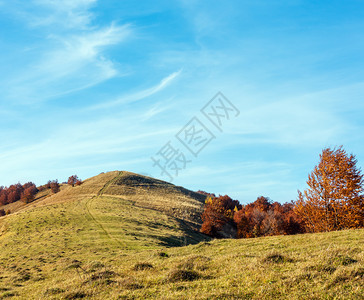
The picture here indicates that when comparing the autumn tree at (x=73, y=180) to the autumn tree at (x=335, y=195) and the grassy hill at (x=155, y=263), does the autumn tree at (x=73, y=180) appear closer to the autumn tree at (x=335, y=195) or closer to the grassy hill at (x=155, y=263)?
the grassy hill at (x=155, y=263)

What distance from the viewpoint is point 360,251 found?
14734mm

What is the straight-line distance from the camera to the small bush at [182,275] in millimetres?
13588

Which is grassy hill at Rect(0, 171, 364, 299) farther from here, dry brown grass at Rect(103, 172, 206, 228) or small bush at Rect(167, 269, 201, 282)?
dry brown grass at Rect(103, 172, 206, 228)

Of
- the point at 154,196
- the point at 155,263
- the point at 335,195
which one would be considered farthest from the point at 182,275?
the point at 154,196

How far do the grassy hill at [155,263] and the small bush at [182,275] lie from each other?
49 millimetres

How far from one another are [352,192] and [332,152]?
5668 millimetres

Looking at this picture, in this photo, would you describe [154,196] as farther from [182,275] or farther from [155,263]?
[182,275]

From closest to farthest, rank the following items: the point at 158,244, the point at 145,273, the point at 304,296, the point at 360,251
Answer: the point at 304,296 < the point at 360,251 < the point at 145,273 < the point at 158,244

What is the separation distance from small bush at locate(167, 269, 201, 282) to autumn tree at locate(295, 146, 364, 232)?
2945 cm

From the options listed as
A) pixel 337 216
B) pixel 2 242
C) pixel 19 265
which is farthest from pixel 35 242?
pixel 337 216

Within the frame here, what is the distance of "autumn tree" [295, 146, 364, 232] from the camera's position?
1436 inches

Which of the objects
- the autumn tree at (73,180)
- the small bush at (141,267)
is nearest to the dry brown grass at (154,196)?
the autumn tree at (73,180)

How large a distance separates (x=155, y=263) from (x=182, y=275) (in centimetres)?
645

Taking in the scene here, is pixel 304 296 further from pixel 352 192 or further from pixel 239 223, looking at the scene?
pixel 239 223
